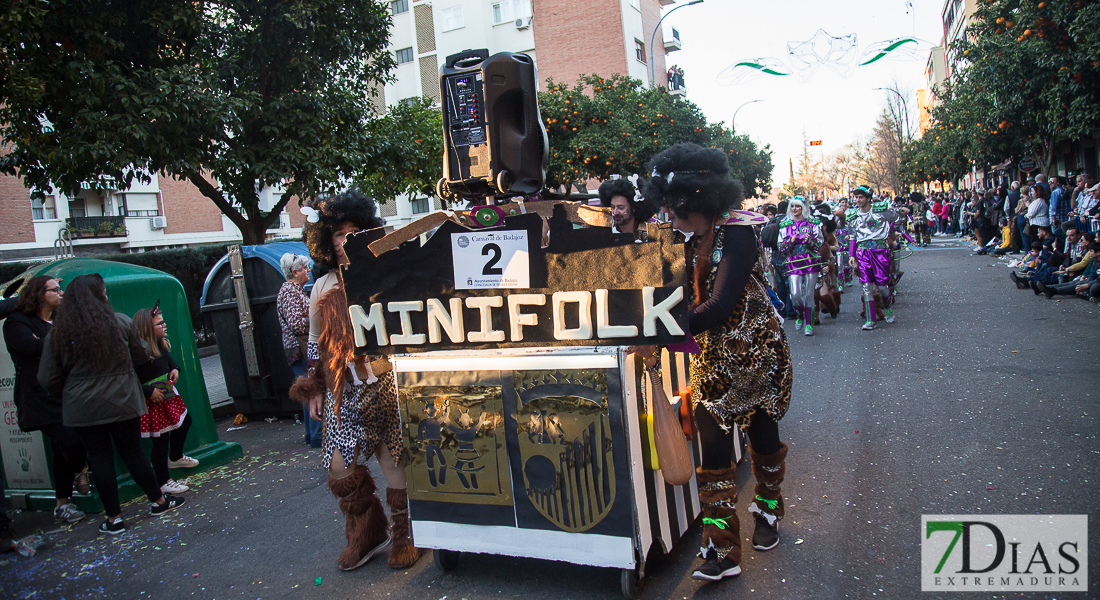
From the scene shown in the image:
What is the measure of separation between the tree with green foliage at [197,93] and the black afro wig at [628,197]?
625 cm

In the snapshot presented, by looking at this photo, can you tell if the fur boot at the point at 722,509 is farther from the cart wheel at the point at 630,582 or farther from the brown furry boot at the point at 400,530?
the brown furry boot at the point at 400,530

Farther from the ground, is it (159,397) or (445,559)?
(159,397)

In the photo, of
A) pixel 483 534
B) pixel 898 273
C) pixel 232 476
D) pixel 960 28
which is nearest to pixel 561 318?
pixel 483 534

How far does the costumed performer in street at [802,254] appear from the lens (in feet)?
30.3

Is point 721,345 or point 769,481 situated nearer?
point 721,345

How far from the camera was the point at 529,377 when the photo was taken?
10.1 feet

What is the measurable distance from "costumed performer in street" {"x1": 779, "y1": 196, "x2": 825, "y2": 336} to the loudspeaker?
19.0 feet

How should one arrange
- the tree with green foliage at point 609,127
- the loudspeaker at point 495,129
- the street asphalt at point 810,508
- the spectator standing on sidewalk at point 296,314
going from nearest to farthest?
the street asphalt at point 810,508
the loudspeaker at point 495,129
the spectator standing on sidewalk at point 296,314
the tree with green foliage at point 609,127

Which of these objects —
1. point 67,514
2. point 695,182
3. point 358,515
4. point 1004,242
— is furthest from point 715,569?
point 1004,242

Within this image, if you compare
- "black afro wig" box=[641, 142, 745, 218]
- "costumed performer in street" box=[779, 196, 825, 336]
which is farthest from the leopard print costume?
"costumed performer in street" box=[779, 196, 825, 336]

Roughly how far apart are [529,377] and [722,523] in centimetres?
104

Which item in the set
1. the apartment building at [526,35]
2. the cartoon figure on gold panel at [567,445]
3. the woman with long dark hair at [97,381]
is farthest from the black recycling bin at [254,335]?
the apartment building at [526,35]

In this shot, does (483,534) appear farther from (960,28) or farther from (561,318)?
(960,28)

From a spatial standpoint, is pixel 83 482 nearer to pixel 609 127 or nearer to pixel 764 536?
pixel 764 536
